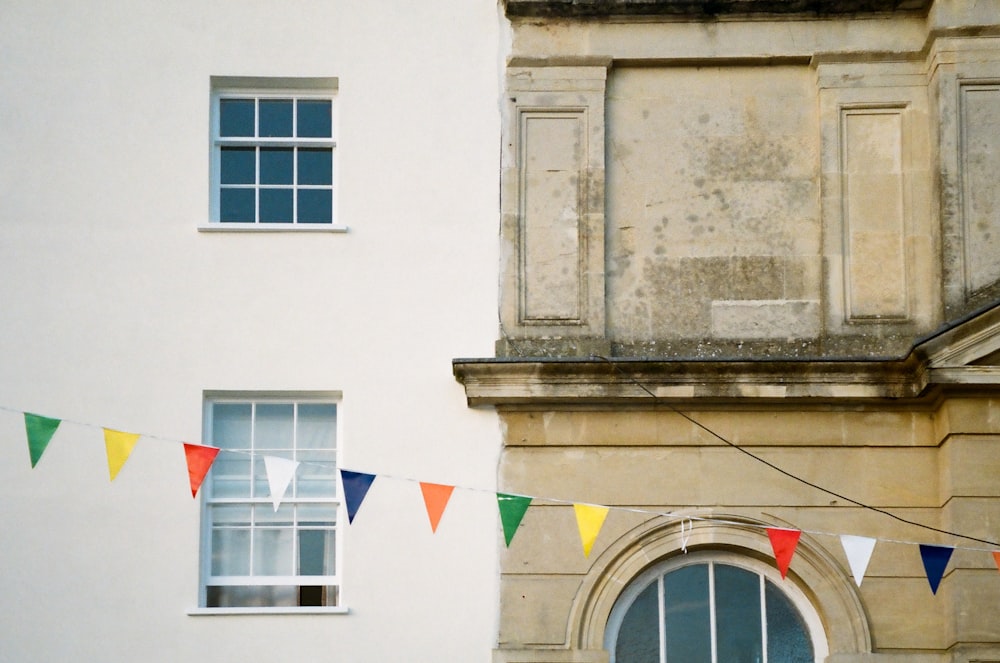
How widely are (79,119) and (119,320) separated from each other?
66.9 inches

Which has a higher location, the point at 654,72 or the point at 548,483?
the point at 654,72

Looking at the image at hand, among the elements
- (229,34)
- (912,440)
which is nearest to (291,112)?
(229,34)

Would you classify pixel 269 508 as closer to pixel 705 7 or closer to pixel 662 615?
pixel 662 615

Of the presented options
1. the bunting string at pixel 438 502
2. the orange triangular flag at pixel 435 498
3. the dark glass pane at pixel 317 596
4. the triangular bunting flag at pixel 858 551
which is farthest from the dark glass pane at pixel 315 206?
the triangular bunting flag at pixel 858 551

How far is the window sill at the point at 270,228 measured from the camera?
16156 millimetres

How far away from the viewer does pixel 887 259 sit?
52.7 ft

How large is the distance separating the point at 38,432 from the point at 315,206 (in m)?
3.08

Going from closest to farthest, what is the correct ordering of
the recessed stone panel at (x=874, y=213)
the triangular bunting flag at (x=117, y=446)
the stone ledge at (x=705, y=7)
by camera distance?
1. the triangular bunting flag at (x=117, y=446)
2. the recessed stone panel at (x=874, y=213)
3. the stone ledge at (x=705, y=7)

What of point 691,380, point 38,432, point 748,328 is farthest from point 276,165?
point 748,328

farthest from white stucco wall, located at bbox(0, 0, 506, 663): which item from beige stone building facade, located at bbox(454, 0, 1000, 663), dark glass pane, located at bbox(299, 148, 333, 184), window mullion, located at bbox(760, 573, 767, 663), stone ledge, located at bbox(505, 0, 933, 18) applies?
window mullion, located at bbox(760, 573, 767, 663)

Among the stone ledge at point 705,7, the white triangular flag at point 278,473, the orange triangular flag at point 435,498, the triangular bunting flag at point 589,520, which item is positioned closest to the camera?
the white triangular flag at point 278,473

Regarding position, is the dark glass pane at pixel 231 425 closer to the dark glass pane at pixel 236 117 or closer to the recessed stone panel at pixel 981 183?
the dark glass pane at pixel 236 117

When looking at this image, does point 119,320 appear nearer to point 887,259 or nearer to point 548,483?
point 548,483

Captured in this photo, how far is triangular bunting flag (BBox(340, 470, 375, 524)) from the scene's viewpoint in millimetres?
14742
